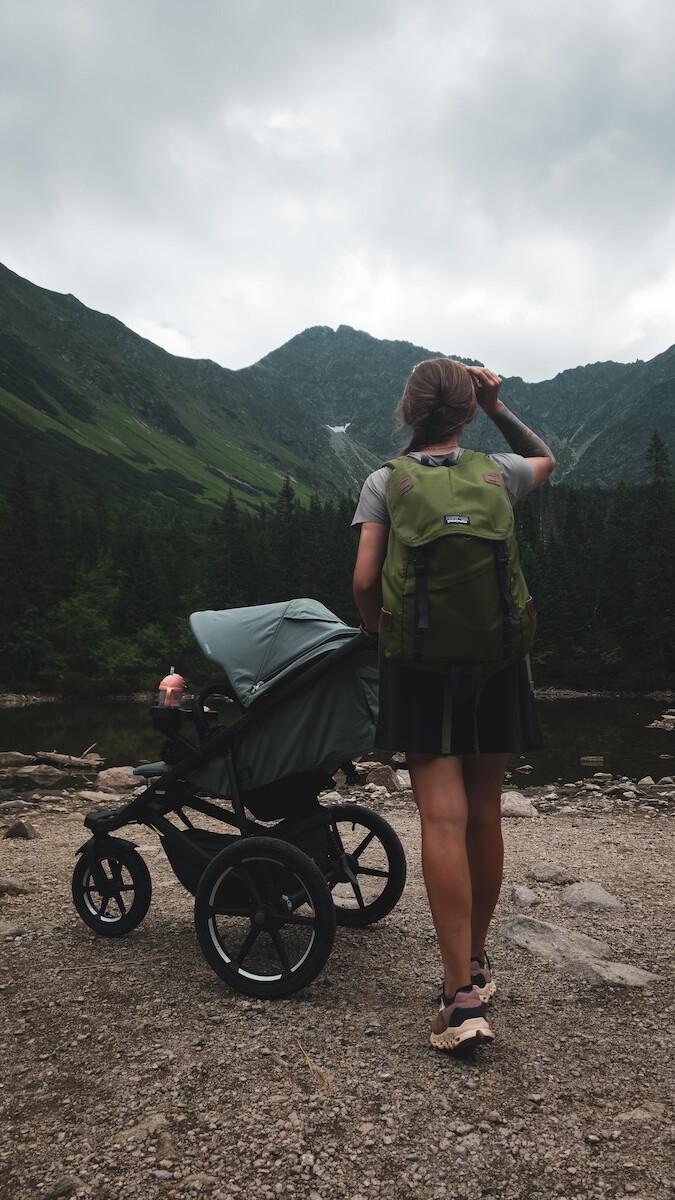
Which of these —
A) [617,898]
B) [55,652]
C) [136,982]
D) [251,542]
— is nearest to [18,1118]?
[136,982]

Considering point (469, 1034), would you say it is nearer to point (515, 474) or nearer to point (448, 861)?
point (448, 861)

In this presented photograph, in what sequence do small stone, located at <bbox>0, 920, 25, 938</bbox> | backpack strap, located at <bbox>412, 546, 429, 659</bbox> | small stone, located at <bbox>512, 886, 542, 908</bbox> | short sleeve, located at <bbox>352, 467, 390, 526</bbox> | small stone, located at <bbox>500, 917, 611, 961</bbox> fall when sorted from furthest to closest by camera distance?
1. small stone, located at <bbox>512, 886, 542, 908</bbox>
2. small stone, located at <bbox>0, 920, 25, 938</bbox>
3. small stone, located at <bbox>500, 917, 611, 961</bbox>
4. short sleeve, located at <bbox>352, 467, 390, 526</bbox>
5. backpack strap, located at <bbox>412, 546, 429, 659</bbox>

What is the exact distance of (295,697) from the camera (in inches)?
152

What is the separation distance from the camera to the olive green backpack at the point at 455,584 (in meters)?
2.69

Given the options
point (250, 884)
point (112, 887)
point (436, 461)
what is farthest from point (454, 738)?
point (112, 887)

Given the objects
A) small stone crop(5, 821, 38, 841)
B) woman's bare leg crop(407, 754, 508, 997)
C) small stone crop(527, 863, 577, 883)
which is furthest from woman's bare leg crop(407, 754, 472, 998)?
small stone crop(5, 821, 38, 841)

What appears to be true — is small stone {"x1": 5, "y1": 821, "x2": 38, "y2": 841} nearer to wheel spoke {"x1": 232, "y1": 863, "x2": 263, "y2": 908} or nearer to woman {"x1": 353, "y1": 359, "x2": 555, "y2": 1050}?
wheel spoke {"x1": 232, "y1": 863, "x2": 263, "y2": 908}

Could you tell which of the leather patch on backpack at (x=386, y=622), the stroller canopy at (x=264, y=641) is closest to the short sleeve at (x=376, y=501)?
the leather patch on backpack at (x=386, y=622)

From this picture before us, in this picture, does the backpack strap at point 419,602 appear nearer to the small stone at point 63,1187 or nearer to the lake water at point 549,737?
the small stone at point 63,1187

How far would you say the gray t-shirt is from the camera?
3.01m

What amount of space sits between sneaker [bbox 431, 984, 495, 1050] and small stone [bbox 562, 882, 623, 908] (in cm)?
246

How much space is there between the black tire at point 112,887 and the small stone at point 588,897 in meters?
3.01

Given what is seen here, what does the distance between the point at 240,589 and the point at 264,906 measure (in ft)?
233

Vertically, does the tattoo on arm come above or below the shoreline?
above
